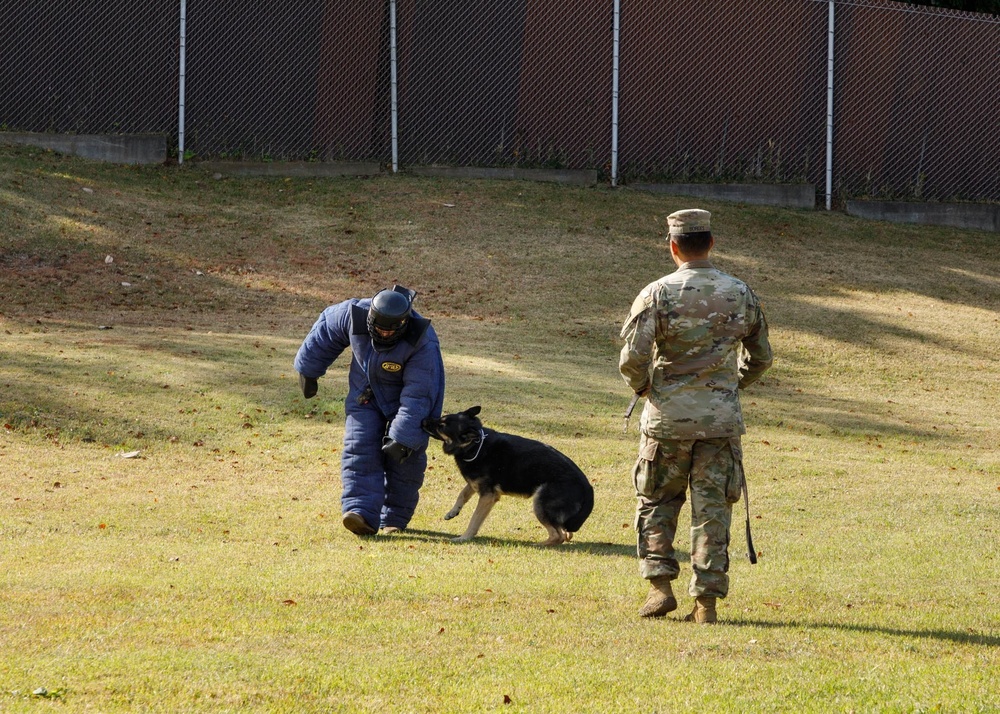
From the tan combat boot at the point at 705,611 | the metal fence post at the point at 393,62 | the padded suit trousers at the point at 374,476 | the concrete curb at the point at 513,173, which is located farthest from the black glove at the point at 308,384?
the concrete curb at the point at 513,173

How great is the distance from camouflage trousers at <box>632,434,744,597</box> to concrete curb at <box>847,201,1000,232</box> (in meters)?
18.1

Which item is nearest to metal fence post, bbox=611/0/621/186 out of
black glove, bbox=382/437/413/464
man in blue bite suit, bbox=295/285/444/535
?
man in blue bite suit, bbox=295/285/444/535

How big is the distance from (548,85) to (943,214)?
8283 mm

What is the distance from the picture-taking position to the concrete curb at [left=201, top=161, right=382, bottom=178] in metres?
20.3

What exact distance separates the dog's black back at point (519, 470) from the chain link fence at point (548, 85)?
548 inches

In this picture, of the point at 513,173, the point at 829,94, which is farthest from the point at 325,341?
the point at 829,94

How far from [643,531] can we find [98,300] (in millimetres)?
11758

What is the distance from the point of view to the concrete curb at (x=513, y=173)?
69.3 ft

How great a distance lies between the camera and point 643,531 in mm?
5602

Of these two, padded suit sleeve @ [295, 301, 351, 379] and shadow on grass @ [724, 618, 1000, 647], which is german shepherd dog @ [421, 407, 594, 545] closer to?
padded suit sleeve @ [295, 301, 351, 379]

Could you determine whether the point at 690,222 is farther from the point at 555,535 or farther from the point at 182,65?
the point at 182,65

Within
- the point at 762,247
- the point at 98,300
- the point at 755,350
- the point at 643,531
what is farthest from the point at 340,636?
the point at 762,247

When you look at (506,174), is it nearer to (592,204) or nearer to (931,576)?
(592,204)

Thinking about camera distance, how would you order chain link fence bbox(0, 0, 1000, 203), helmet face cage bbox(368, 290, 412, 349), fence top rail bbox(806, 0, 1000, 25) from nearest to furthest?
helmet face cage bbox(368, 290, 412, 349) < chain link fence bbox(0, 0, 1000, 203) < fence top rail bbox(806, 0, 1000, 25)
